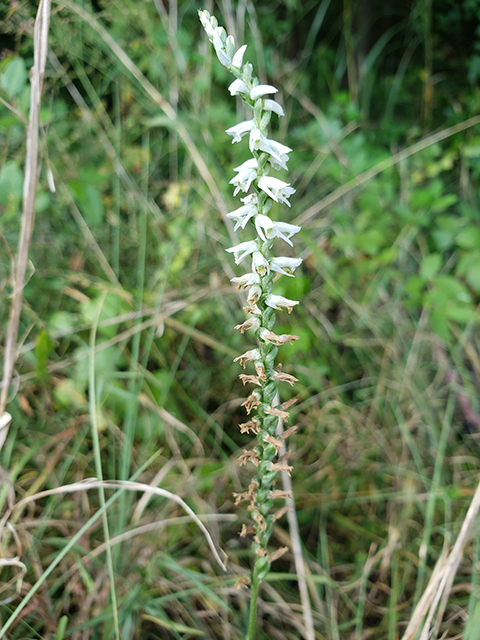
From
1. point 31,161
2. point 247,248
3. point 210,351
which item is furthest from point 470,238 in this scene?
point 31,161

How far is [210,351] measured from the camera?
8.16 ft

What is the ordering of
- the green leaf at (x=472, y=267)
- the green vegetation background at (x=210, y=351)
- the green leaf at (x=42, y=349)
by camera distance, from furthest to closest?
1. the green leaf at (x=472, y=267)
2. the green leaf at (x=42, y=349)
3. the green vegetation background at (x=210, y=351)

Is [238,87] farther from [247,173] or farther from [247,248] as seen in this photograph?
[247,248]

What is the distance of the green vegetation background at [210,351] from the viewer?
5.13 ft

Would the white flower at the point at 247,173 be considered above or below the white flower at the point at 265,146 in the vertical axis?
below

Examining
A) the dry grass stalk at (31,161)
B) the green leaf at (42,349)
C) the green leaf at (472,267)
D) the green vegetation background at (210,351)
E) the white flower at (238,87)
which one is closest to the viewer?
the white flower at (238,87)

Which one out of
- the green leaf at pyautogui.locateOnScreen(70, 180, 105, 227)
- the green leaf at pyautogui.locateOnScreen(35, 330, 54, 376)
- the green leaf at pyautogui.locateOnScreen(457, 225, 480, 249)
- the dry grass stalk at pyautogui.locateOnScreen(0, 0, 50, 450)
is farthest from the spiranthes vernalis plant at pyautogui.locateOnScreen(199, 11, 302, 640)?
the green leaf at pyautogui.locateOnScreen(457, 225, 480, 249)

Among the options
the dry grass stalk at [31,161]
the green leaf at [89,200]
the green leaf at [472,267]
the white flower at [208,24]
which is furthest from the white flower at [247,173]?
the green leaf at [472,267]

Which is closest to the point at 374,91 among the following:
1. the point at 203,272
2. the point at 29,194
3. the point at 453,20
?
the point at 453,20

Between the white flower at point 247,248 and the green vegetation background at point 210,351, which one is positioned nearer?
the white flower at point 247,248

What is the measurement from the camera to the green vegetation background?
1.56m

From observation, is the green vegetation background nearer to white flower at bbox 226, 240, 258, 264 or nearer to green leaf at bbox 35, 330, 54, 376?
green leaf at bbox 35, 330, 54, 376

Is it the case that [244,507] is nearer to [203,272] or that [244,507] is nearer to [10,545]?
[10,545]

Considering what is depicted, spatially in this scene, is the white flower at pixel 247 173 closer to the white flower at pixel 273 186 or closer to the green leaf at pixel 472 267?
the white flower at pixel 273 186
